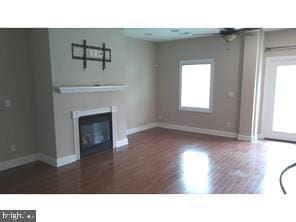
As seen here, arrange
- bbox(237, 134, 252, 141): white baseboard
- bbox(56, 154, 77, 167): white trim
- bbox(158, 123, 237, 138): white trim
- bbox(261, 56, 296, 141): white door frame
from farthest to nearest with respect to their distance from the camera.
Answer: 1. bbox(158, 123, 237, 138): white trim
2. bbox(237, 134, 252, 141): white baseboard
3. bbox(261, 56, 296, 141): white door frame
4. bbox(56, 154, 77, 167): white trim

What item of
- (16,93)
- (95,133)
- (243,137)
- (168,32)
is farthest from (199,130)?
(16,93)

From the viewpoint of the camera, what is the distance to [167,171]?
4008mm

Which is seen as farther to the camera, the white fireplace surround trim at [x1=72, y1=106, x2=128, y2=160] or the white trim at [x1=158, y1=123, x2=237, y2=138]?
the white trim at [x1=158, y1=123, x2=237, y2=138]

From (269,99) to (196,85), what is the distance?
6.60 feet

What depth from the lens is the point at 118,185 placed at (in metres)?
3.50

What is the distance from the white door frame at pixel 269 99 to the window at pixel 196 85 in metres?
1.40

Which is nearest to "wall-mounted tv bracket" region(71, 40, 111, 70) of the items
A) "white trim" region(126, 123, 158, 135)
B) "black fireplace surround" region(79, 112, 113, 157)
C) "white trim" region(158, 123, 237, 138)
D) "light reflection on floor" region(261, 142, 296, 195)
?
"black fireplace surround" region(79, 112, 113, 157)

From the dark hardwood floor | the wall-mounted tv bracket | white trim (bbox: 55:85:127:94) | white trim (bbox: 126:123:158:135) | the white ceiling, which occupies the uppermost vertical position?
the white ceiling

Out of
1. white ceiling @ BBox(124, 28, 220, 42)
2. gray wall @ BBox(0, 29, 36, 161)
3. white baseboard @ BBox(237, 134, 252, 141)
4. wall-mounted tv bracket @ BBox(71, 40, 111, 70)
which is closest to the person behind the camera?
gray wall @ BBox(0, 29, 36, 161)

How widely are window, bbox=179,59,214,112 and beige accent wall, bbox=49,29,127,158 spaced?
8.17 ft

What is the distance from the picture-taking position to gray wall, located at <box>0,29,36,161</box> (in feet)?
13.4

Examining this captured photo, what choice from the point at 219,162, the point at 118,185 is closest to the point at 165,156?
the point at 219,162

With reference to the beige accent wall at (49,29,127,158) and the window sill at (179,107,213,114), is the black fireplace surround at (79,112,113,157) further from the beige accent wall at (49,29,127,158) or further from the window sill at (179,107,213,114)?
the window sill at (179,107,213,114)
